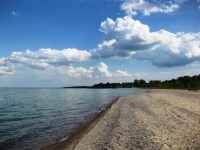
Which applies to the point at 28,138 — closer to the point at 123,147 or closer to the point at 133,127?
the point at 133,127

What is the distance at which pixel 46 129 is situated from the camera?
939 inches

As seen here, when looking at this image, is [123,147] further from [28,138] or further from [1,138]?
[1,138]

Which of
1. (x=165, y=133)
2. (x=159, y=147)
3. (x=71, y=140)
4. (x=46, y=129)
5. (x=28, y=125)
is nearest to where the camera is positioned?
(x=159, y=147)

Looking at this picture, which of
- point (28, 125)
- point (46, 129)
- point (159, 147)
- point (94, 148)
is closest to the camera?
point (159, 147)

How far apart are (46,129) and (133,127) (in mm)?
8864

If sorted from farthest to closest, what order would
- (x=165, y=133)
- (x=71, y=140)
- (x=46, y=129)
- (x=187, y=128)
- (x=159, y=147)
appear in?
(x=46, y=129) < (x=71, y=140) < (x=187, y=128) < (x=165, y=133) < (x=159, y=147)

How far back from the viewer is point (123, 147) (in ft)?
45.0

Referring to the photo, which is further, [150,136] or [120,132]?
[120,132]

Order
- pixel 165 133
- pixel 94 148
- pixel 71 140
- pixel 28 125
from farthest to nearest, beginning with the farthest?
pixel 28 125, pixel 71 140, pixel 165 133, pixel 94 148

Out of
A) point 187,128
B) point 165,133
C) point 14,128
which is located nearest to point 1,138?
point 14,128

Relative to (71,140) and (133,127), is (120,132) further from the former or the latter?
(71,140)

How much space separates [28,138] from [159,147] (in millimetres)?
11245

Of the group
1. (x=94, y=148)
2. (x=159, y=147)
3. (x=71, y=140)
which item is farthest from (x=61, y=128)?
(x=159, y=147)

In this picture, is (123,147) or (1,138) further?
(1,138)
